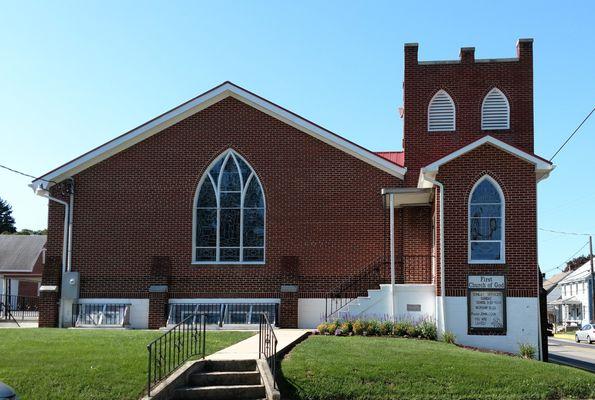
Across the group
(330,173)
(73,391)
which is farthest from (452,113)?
(73,391)

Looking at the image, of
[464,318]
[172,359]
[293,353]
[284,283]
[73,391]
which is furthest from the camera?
[284,283]

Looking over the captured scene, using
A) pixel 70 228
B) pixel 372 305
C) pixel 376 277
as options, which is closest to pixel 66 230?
pixel 70 228

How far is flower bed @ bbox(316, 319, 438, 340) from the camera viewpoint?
18422 mm

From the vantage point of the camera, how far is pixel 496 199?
1873 cm

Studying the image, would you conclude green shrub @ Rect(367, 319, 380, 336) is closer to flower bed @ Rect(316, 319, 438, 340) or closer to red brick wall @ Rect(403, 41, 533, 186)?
flower bed @ Rect(316, 319, 438, 340)

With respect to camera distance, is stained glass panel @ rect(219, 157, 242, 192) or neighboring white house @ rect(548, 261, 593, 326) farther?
neighboring white house @ rect(548, 261, 593, 326)

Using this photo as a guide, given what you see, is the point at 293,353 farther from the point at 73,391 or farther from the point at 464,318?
the point at 464,318

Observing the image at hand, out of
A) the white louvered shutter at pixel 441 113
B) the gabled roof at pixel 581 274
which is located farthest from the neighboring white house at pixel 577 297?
the white louvered shutter at pixel 441 113

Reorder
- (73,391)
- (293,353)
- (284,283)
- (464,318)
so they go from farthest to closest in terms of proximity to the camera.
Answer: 1. (284,283)
2. (464,318)
3. (293,353)
4. (73,391)

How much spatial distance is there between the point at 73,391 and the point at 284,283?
37.6 feet

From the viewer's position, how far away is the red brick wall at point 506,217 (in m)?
18.4

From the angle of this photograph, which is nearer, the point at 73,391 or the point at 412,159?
the point at 73,391

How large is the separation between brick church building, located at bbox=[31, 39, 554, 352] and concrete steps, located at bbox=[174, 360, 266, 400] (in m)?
8.94

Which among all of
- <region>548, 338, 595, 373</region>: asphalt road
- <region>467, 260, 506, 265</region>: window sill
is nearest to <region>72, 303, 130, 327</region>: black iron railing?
<region>467, 260, 506, 265</region>: window sill
